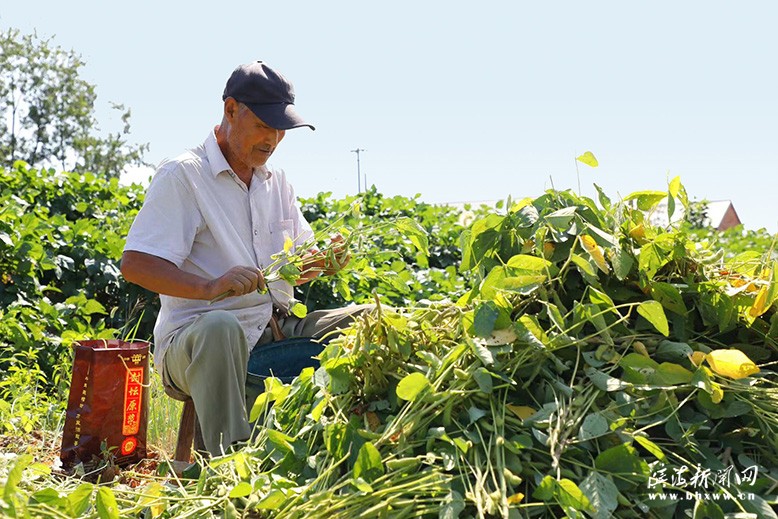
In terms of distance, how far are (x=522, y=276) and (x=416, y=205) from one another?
21.6ft

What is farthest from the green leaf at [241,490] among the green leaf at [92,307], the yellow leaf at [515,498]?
the green leaf at [92,307]

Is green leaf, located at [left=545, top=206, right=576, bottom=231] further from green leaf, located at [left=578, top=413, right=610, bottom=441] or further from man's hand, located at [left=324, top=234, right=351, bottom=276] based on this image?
man's hand, located at [left=324, top=234, right=351, bottom=276]

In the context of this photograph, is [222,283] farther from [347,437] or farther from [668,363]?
[668,363]

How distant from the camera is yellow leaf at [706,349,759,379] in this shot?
1474mm

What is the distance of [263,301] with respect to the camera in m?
2.94

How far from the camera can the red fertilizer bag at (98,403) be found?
9.45 feet

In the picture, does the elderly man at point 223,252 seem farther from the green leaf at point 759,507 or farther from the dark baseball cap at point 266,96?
the green leaf at point 759,507

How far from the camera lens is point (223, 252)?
2.86 metres

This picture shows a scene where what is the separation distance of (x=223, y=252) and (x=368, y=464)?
164 cm

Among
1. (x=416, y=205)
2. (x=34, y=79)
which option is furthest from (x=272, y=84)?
(x=34, y=79)

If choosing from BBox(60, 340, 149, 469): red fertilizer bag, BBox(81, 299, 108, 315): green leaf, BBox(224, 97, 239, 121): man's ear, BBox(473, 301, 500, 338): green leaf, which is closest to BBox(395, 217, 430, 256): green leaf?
BBox(473, 301, 500, 338): green leaf

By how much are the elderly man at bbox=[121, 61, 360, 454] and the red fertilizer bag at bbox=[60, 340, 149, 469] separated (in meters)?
0.20

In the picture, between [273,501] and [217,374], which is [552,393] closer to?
[273,501]

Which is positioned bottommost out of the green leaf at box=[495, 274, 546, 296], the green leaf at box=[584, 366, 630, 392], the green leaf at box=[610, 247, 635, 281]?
the green leaf at box=[584, 366, 630, 392]
